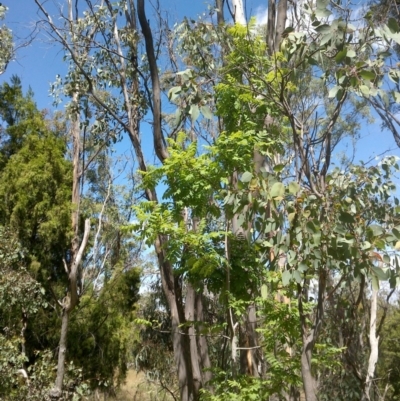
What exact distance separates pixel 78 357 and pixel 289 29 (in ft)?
33.0

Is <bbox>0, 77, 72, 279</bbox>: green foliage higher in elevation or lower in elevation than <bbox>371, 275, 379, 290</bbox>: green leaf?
higher

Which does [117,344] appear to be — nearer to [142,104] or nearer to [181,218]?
[142,104]

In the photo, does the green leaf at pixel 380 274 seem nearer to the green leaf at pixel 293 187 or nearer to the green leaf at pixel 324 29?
the green leaf at pixel 293 187

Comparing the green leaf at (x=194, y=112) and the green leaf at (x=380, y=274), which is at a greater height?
the green leaf at (x=194, y=112)

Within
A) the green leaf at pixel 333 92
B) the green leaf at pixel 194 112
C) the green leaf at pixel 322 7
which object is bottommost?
the green leaf at pixel 333 92

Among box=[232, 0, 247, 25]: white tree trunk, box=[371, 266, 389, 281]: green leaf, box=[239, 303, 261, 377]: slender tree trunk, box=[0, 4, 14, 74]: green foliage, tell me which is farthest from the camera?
box=[0, 4, 14, 74]: green foliage

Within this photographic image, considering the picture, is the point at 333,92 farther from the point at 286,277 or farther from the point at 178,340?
the point at 178,340

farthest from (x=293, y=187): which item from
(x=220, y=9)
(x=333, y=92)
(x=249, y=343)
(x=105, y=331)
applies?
(x=105, y=331)

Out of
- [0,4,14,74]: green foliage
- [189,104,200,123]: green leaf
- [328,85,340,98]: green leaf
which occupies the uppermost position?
[0,4,14,74]: green foliage

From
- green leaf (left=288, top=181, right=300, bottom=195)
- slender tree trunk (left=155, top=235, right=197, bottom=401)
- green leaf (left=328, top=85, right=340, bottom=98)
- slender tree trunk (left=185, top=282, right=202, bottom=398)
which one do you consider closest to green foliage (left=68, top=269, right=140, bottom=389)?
slender tree trunk (left=185, top=282, right=202, bottom=398)

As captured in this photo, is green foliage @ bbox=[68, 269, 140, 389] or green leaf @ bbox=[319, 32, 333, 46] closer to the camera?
green leaf @ bbox=[319, 32, 333, 46]

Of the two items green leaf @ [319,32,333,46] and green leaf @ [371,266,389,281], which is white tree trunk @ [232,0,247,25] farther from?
green leaf @ [371,266,389,281]

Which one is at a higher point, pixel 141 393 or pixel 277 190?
pixel 277 190

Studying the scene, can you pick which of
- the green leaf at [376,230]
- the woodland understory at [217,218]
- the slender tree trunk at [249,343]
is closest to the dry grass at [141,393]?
the woodland understory at [217,218]
